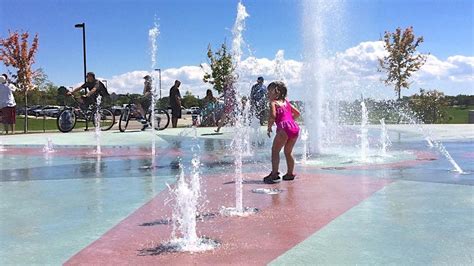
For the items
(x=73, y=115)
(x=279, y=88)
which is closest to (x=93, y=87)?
(x=73, y=115)

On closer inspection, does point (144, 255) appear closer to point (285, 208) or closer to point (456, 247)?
point (285, 208)

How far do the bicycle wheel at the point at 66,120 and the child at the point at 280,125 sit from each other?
35.5ft

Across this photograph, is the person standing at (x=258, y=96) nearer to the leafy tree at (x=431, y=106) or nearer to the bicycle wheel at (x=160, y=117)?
the bicycle wheel at (x=160, y=117)

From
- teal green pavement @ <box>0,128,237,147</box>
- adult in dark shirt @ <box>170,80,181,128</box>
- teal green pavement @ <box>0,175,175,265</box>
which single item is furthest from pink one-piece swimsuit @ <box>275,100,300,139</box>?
adult in dark shirt @ <box>170,80,181,128</box>

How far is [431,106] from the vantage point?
27.5 meters

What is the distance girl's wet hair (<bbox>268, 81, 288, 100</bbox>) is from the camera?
6.77 metres

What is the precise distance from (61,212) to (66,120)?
11.7 metres

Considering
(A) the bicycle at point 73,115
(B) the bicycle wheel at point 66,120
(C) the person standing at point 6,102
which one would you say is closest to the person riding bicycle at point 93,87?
(A) the bicycle at point 73,115

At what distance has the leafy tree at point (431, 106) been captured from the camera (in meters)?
27.4

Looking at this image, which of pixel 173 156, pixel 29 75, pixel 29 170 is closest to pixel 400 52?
pixel 29 75

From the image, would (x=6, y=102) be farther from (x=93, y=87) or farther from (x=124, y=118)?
(x=124, y=118)

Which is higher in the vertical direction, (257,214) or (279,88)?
(279,88)

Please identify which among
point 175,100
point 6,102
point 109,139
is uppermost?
point 175,100

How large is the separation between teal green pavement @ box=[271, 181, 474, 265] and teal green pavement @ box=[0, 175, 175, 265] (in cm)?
167
